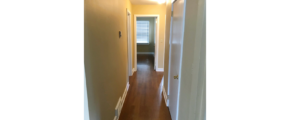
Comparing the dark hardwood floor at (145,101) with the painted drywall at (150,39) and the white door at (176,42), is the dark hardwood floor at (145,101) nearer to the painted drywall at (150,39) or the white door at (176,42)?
the white door at (176,42)

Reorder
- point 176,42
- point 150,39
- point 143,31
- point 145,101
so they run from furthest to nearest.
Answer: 1. point 150,39
2. point 143,31
3. point 145,101
4. point 176,42

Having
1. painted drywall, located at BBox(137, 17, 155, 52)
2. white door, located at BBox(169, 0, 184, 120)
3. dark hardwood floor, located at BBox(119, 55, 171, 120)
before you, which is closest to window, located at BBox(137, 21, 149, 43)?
painted drywall, located at BBox(137, 17, 155, 52)

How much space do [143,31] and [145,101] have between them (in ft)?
19.3

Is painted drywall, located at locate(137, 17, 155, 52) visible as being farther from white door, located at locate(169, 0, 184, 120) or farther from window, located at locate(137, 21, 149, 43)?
white door, located at locate(169, 0, 184, 120)

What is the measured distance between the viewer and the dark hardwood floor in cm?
241

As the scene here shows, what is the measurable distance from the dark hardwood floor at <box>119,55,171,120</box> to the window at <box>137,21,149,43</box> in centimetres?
437

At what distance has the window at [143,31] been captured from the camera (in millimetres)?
8102

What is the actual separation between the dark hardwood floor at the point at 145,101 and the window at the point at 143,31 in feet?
14.3

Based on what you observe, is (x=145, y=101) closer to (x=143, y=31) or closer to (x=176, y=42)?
(x=176, y=42)

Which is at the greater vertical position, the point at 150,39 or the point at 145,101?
the point at 150,39

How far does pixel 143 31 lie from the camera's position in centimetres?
822


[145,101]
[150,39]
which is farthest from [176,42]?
[150,39]

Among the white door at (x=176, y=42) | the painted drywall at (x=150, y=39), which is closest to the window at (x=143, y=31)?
the painted drywall at (x=150, y=39)
